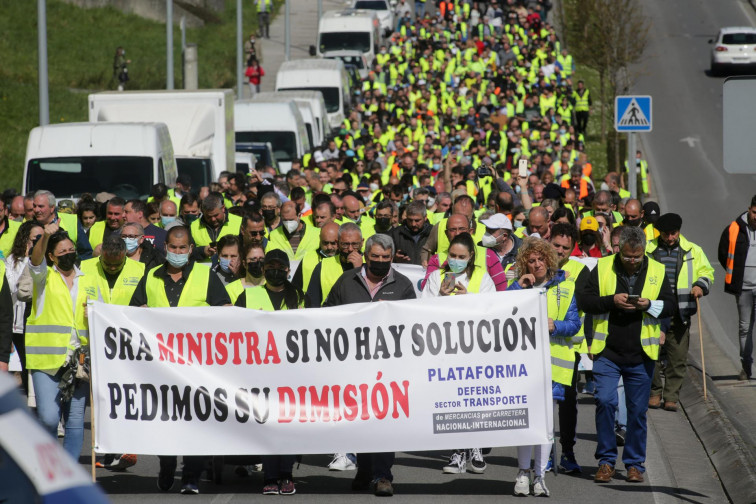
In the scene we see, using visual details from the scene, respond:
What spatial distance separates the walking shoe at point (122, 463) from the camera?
35.3ft

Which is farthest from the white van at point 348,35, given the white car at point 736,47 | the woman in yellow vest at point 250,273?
the woman in yellow vest at point 250,273

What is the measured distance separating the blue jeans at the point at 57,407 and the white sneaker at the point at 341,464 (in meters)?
1.91

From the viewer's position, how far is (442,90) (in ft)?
135

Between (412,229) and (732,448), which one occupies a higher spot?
(412,229)

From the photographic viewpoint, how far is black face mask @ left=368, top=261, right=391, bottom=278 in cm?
1003

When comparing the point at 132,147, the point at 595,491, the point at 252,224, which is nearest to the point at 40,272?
the point at 252,224

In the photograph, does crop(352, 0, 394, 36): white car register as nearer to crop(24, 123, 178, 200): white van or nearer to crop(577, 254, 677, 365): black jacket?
crop(24, 123, 178, 200): white van

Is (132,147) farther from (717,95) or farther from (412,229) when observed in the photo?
(717,95)

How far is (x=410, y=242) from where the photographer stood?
1409cm

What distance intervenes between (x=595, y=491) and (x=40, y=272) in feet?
13.4

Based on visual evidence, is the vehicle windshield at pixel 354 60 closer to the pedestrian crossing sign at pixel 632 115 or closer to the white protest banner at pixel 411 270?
the pedestrian crossing sign at pixel 632 115

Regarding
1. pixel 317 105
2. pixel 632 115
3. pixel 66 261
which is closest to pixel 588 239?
pixel 632 115

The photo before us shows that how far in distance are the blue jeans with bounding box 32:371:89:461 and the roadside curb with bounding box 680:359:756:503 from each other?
14.6 feet

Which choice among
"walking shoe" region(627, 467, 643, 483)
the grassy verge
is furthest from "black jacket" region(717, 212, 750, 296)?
the grassy verge
